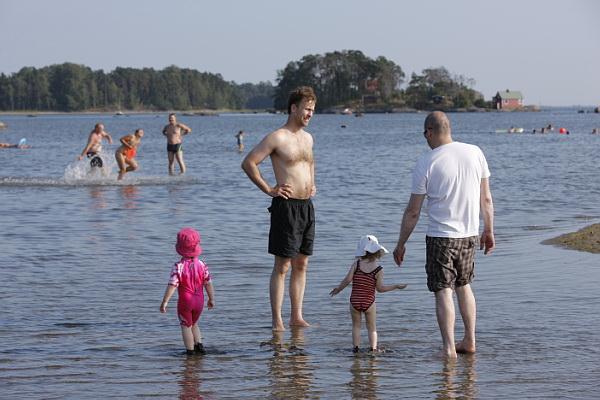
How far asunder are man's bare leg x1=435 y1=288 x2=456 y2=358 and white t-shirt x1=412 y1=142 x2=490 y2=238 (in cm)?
44

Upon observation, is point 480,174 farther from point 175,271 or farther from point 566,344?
point 175,271

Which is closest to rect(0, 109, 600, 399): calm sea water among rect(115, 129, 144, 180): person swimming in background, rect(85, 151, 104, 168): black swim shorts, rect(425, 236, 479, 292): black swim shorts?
rect(425, 236, 479, 292): black swim shorts

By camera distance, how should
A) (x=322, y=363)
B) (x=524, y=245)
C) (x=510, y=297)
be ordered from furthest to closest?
(x=524, y=245) → (x=510, y=297) → (x=322, y=363)

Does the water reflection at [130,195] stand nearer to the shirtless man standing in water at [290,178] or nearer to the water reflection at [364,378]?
the shirtless man standing in water at [290,178]

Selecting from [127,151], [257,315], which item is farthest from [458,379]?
[127,151]

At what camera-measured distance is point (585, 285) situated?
10297 millimetres

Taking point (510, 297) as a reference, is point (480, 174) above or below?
above

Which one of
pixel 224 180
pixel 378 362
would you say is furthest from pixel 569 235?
pixel 224 180

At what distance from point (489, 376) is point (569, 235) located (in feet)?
24.5

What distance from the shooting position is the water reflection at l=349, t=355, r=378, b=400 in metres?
6.64

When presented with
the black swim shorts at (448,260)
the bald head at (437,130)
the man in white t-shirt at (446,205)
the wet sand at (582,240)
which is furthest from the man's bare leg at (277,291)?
the wet sand at (582,240)

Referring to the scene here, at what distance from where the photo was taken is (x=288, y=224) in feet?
27.1

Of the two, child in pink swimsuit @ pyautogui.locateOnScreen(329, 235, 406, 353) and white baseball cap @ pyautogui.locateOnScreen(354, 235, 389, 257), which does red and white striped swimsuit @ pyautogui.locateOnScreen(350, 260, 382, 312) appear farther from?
white baseball cap @ pyautogui.locateOnScreen(354, 235, 389, 257)

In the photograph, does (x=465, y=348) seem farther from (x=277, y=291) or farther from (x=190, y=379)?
(x=190, y=379)
